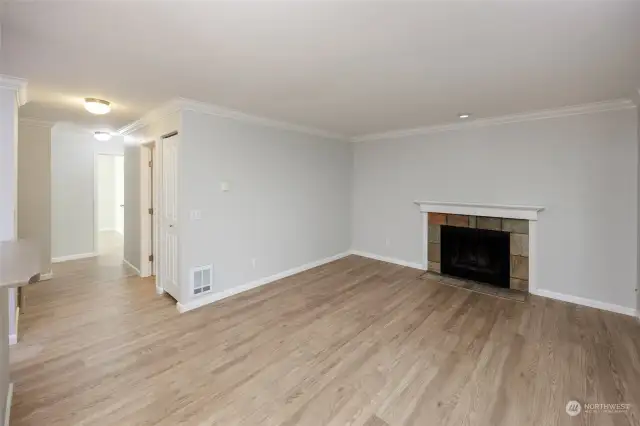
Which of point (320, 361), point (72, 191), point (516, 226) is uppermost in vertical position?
point (72, 191)

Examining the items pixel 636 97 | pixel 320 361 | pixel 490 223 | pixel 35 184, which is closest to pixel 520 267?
pixel 490 223

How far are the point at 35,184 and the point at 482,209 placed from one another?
6852 mm

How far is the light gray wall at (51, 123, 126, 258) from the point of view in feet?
18.6

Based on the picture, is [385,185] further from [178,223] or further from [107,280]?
[107,280]

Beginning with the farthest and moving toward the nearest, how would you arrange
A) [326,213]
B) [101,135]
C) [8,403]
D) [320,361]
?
[326,213]
[101,135]
[320,361]
[8,403]

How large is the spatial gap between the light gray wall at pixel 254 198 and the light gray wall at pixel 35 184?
2964 mm

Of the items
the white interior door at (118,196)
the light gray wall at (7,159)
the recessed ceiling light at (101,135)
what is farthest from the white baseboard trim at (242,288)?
the white interior door at (118,196)

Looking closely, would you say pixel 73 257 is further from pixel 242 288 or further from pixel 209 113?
pixel 209 113

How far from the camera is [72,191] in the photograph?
19.2 feet

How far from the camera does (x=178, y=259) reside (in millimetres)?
3631

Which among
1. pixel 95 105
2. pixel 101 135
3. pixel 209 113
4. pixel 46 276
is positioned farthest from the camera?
pixel 101 135

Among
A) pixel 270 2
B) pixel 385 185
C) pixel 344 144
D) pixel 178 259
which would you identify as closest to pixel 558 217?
pixel 385 185

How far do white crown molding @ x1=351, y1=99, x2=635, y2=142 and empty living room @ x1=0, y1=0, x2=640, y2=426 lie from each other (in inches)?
1.1

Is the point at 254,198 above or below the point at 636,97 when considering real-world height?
below
